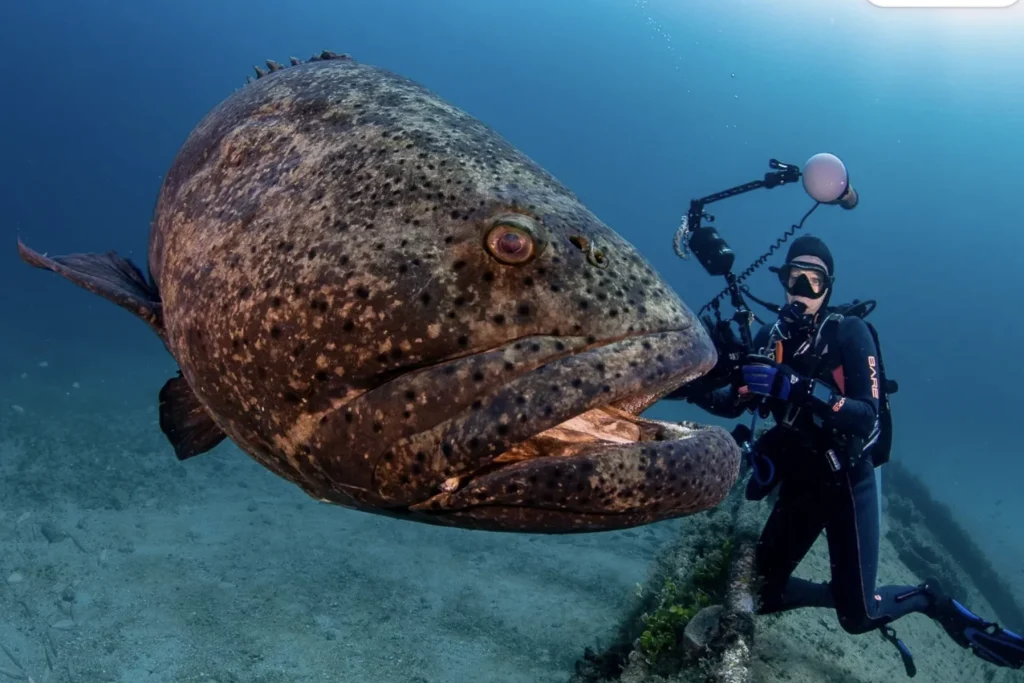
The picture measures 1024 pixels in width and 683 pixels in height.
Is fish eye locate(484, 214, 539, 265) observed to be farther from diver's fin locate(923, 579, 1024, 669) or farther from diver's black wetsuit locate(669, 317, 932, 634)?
diver's fin locate(923, 579, 1024, 669)

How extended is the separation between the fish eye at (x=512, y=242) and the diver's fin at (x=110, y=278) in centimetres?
188

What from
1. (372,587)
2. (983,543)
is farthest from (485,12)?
(372,587)

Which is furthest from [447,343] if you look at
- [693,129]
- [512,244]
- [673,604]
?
[693,129]

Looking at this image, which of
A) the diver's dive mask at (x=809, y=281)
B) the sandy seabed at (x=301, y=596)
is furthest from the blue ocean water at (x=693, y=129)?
the diver's dive mask at (x=809, y=281)

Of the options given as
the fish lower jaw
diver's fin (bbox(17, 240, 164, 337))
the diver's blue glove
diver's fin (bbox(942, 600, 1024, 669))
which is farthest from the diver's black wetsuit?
diver's fin (bbox(17, 240, 164, 337))

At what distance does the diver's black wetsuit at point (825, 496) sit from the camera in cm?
547

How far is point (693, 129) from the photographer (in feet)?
431

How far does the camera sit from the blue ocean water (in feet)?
214

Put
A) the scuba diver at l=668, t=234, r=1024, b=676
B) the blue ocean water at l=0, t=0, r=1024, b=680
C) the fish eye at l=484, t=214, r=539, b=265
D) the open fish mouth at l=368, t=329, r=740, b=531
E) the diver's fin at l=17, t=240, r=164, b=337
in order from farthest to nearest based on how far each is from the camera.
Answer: the blue ocean water at l=0, t=0, r=1024, b=680
the scuba diver at l=668, t=234, r=1024, b=676
the diver's fin at l=17, t=240, r=164, b=337
the fish eye at l=484, t=214, r=539, b=265
the open fish mouth at l=368, t=329, r=740, b=531

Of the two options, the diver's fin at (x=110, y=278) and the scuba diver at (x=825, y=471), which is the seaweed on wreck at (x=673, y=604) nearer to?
the scuba diver at (x=825, y=471)

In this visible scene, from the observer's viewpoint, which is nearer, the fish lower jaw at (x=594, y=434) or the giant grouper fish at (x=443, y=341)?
the giant grouper fish at (x=443, y=341)

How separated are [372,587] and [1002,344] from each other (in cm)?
12308

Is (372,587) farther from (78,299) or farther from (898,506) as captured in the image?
(78,299)

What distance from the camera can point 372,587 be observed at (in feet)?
25.3
